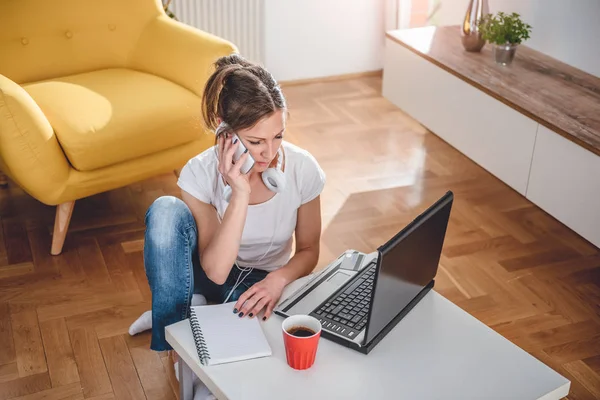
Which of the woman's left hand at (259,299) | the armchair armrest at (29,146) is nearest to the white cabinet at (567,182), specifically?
the woman's left hand at (259,299)

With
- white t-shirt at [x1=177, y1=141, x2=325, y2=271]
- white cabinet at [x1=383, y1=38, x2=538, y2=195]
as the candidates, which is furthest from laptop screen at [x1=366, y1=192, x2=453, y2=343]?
white cabinet at [x1=383, y1=38, x2=538, y2=195]

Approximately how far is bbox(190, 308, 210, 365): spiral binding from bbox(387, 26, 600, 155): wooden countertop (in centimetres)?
143

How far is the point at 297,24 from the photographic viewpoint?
4176 mm

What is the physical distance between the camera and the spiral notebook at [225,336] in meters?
1.42

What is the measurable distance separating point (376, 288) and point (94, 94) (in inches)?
63.0

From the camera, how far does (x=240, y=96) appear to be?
1.65 m

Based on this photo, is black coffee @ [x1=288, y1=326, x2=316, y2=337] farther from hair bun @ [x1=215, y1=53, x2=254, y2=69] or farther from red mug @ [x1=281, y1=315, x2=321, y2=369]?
hair bun @ [x1=215, y1=53, x2=254, y2=69]

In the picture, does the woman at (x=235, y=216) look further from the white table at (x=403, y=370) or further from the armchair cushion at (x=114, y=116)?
the armchair cushion at (x=114, y=116)

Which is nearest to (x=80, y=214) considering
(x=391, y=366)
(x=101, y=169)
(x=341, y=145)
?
(x=101, y=169)

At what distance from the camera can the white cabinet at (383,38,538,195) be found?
2.71m

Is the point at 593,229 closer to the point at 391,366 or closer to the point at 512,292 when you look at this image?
the point at 512,292

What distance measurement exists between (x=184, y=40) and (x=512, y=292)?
1.45m

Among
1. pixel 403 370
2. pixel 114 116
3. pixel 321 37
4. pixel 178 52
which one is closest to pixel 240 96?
pixel 403 370

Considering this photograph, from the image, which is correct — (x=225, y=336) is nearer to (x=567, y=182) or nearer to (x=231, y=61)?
(x=231, y=61)
